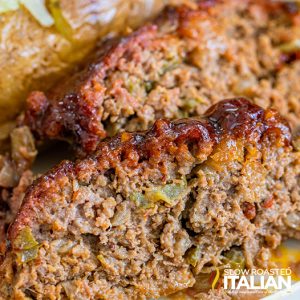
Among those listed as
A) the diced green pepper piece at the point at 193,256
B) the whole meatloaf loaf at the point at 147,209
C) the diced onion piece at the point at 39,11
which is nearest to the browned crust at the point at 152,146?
the whole meatloaf loaf at the point at 147,209

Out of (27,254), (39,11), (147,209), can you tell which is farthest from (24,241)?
(39,11)

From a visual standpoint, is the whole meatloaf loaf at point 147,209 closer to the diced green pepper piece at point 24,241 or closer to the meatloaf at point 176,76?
the diced green pepper piece at point 24,241

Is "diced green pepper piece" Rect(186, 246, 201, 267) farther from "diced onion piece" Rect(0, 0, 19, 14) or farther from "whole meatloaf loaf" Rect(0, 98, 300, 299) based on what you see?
"diced onion piece" Rect(0, 0, 19, 14)

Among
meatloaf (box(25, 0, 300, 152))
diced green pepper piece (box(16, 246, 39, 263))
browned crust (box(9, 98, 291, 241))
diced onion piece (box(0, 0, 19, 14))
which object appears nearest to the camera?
diced green pepper piece (box(16, 246, 39, 263))

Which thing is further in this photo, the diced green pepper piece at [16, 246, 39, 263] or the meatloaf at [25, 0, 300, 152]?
the meatloaf at [25, 0, 300, 152]

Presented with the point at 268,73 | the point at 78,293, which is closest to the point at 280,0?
the point at 268,73

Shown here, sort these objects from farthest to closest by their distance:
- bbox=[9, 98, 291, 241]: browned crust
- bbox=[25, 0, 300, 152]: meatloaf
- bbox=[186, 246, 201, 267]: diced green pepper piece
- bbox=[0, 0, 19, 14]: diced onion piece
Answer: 1. bbox=[0, 0, 19, 14]: diced onion piece
2. bbox=[25, 0, 300, 152]: meatloaf
3. bbox=[186, 246, 201, 267]: diced green pepper piece
4. bbox=[9, 98, 291, 241]: browned crust

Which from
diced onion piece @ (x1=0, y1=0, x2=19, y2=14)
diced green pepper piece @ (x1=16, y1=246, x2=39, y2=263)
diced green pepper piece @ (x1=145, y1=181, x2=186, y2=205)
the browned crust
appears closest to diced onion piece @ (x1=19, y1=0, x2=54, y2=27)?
diced onion piece @ (x1=0, y1=0, x2=19, y2=14)
